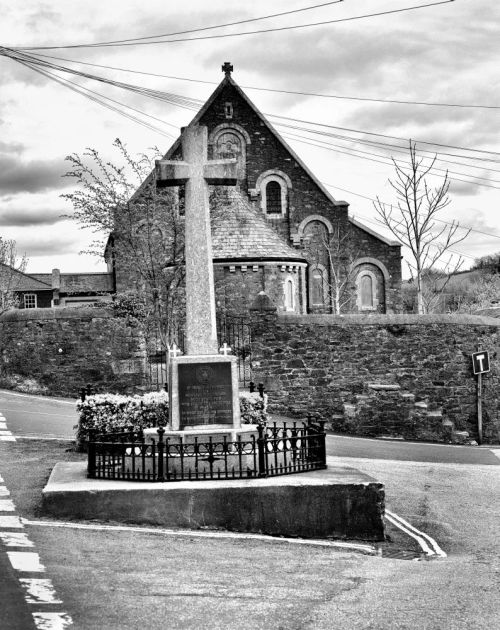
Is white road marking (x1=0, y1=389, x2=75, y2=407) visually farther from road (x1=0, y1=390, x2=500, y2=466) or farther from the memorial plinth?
the memorial plinth

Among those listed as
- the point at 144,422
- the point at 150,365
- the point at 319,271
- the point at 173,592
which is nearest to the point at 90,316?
the point at 150,365

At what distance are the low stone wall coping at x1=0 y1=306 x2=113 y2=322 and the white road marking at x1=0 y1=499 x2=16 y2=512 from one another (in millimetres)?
14178

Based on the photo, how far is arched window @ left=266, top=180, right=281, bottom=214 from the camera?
47.1 metres

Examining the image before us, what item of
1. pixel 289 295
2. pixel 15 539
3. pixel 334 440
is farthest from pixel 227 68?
pixel 15 539

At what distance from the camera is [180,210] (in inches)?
1062

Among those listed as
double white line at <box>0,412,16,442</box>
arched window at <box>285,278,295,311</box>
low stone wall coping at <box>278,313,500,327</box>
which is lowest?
double white line at <box>0,412,16,442</box>

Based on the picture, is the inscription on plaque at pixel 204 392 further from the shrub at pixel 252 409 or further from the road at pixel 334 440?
the road at pixel 334 440

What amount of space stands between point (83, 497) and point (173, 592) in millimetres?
3222

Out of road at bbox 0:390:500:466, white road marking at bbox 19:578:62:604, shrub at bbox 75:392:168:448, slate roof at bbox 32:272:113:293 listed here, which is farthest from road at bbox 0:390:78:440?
slate roof at bbox 32:272:113:293

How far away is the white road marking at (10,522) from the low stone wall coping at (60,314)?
15.2 meters

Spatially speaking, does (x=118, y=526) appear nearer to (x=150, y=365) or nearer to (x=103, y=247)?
(x=150, y=365)

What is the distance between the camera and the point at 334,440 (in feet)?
72.0

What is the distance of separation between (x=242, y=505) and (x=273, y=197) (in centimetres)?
3747

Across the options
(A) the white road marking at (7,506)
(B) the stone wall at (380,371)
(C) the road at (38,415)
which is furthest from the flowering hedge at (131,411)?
(B) the stone wall at (380,371)
